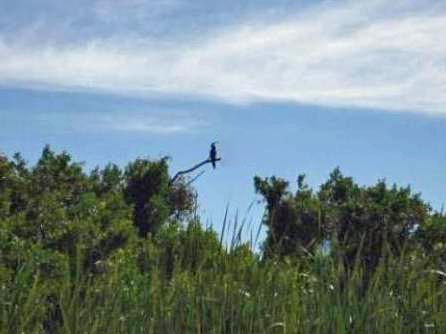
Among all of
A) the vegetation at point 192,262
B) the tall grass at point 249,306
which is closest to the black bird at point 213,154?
the vegetation at point 192,262

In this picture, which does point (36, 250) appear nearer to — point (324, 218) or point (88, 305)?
point (88, 305)

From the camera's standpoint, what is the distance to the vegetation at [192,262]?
7.13m

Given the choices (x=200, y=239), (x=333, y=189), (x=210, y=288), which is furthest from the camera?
(x=333, y=189)

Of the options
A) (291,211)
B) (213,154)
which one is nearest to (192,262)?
(291,211)

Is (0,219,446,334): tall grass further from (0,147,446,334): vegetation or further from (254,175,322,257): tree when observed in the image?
(254,175,322,257): tree

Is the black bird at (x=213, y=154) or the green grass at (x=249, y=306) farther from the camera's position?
the black bird at (x=213, y=154)

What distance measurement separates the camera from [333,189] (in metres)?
18.7

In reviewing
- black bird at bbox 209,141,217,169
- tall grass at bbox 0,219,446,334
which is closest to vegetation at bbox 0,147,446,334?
tall grass at bbox 0,219,446,334

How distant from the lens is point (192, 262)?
1082cm

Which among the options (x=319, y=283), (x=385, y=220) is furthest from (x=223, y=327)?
(x=385, y=220)

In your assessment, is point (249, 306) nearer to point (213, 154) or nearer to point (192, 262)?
point (192, 262)

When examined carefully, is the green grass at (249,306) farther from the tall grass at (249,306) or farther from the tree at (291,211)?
the tree at (291,211)

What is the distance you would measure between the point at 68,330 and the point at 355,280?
6.86 ft

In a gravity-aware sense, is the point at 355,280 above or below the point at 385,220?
below
